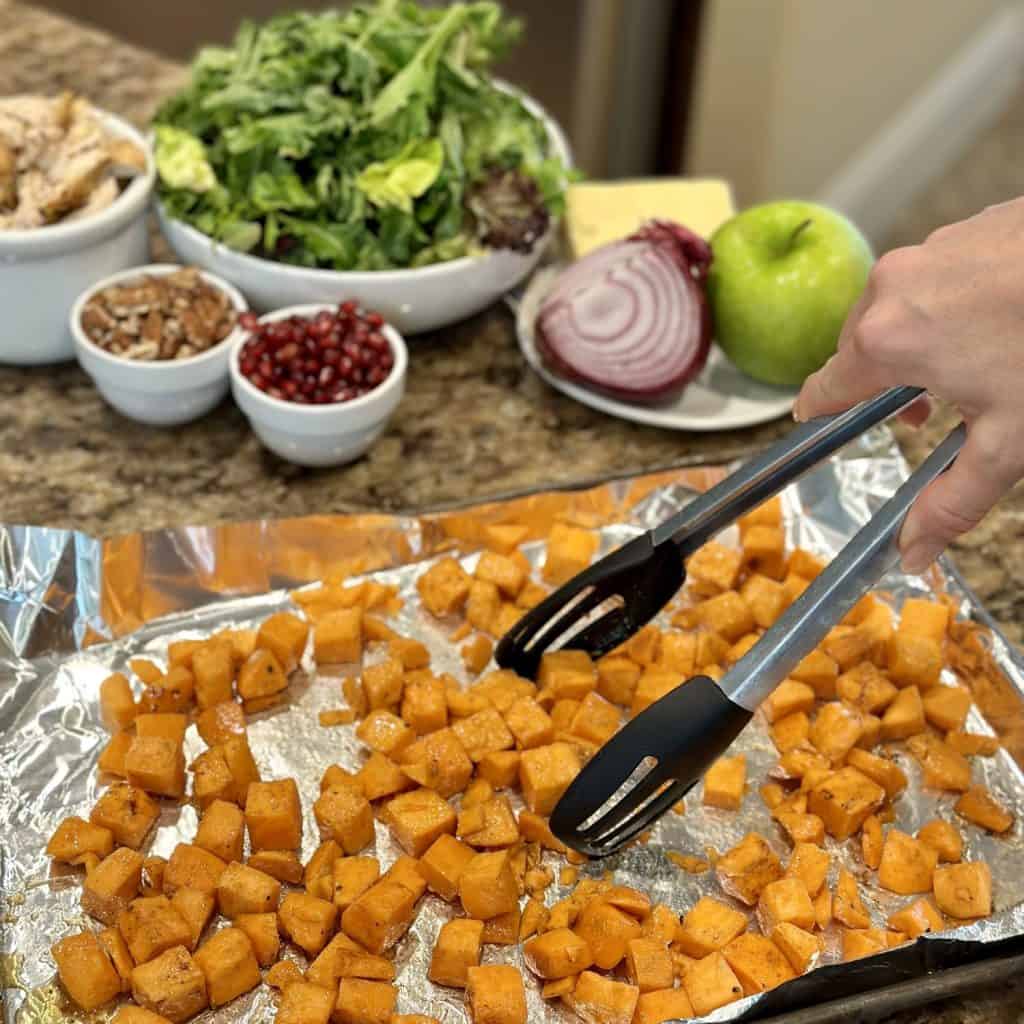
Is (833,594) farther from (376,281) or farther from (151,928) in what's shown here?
(376,281)

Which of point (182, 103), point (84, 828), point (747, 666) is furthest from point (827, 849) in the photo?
point (182, 103)

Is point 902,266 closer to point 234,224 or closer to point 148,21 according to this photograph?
point 234,224

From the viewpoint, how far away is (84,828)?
1422mm

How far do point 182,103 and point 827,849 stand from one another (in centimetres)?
155

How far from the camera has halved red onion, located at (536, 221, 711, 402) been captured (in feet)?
6.49

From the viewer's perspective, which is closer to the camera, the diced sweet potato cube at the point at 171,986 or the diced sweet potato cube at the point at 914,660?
the diced sweet potato cube at the point at 171,986

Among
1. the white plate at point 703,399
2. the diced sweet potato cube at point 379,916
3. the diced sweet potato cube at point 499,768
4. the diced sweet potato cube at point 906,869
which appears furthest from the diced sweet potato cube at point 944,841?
the white plate at point 703,399

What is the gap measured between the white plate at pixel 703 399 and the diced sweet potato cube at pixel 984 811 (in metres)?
0.69

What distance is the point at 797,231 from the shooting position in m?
1.97

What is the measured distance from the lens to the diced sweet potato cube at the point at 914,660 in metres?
1.65

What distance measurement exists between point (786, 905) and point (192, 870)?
0.64 m

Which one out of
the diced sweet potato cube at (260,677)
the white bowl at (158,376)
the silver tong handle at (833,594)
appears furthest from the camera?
the white bowl at (158,376)

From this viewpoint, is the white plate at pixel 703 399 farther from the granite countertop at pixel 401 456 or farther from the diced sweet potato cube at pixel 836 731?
the diced sweet potato cube at pixel 836 731

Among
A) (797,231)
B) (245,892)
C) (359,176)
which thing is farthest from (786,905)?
(359,176)
